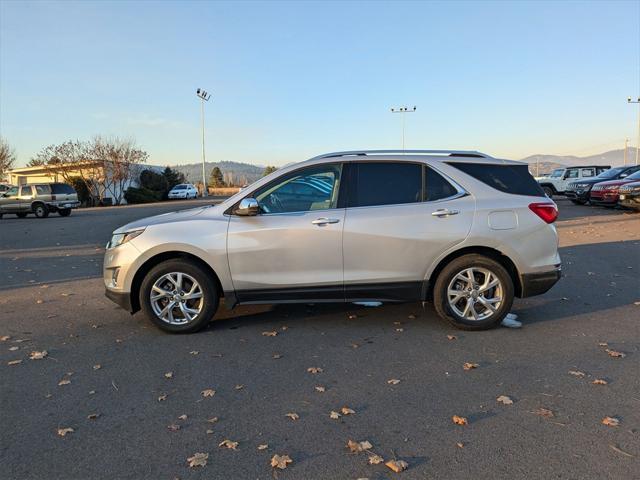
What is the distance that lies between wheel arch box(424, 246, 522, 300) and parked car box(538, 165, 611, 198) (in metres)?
26.3

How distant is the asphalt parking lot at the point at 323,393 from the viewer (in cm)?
297

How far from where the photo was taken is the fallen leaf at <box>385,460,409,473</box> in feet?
9.36

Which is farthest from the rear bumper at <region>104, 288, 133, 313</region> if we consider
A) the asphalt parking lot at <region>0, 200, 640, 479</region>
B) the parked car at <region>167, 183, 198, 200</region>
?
the parked car at <region>167, 183, 198, 200</region>

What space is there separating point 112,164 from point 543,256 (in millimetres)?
48957

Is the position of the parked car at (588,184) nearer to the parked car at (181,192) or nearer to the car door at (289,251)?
the car door at (289,251)

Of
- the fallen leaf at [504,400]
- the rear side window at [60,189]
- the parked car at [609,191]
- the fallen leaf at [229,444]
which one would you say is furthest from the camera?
the rear side window at [60,189]

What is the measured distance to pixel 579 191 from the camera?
79.7 feet

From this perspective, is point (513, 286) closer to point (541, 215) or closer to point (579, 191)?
point (541, 215)

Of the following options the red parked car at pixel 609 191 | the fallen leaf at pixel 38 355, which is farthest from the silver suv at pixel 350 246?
the red parked car at pixel 609 191

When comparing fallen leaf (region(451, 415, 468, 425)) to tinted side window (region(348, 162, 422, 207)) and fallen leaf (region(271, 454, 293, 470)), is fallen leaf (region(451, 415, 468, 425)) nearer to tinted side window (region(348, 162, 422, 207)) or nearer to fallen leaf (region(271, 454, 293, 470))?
fallen leaf (region(271, 454, 293, 470))

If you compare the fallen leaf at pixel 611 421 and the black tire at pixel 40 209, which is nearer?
the fallen leaf at pixel 611 421

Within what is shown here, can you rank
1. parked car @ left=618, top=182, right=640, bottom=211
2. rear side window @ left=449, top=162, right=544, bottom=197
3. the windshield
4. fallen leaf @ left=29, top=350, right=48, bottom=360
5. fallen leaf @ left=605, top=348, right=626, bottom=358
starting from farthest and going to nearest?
Answer: the windshield → parked car @ left=618, top=182, right=640, bottom=211 → rear side window @ left=449, top=162, right=544, bottom=197 → fallen leaf @ left=29, top=350, right=48, bottom=360 → fallen leaf @ left=605, top=348, right=626, bottom=358

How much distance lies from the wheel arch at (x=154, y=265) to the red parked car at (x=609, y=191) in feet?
63.1

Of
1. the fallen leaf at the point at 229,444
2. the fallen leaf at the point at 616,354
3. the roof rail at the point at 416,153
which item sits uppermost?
the roof rail at the point at 416,153
